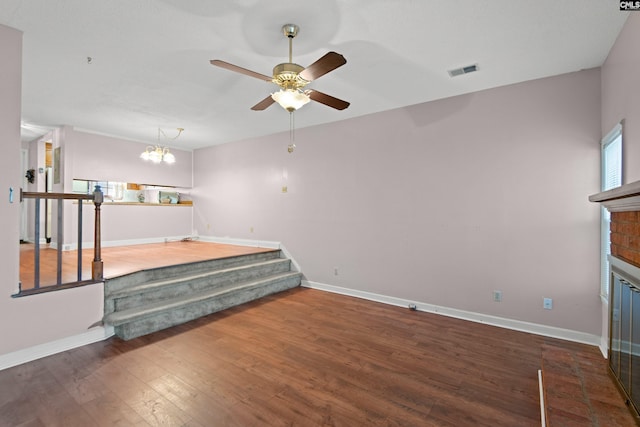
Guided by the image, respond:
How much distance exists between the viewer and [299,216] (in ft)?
18.2

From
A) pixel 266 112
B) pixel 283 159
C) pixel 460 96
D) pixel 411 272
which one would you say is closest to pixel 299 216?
pixel 283 159

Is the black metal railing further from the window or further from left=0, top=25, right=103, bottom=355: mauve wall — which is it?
the window

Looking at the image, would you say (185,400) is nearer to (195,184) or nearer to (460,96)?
(460,96)

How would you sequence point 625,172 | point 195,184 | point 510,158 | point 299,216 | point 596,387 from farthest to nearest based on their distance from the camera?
point 195,184
point 299,216
point 510,158
point 625,172
point 596,387

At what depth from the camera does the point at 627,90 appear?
238 cm

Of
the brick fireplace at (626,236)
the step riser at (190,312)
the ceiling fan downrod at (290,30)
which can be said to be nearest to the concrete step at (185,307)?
the step riser at (190,312)

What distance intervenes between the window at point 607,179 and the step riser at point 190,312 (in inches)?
161

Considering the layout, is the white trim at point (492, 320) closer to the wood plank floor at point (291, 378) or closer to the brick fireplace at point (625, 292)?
the wood plank floor at point (291, 378)

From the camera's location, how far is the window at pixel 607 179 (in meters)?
2.77

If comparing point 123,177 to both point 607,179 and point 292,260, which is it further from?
point 607,179

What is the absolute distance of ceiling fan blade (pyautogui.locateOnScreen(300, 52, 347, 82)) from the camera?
6.59 ft

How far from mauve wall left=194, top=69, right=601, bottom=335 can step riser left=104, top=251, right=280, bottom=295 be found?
707mm

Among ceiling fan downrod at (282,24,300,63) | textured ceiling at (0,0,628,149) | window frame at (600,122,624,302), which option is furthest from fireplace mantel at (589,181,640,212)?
ceiling fan downrod at (282,24,300,63)

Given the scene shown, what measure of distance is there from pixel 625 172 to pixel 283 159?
4655 millimetres
